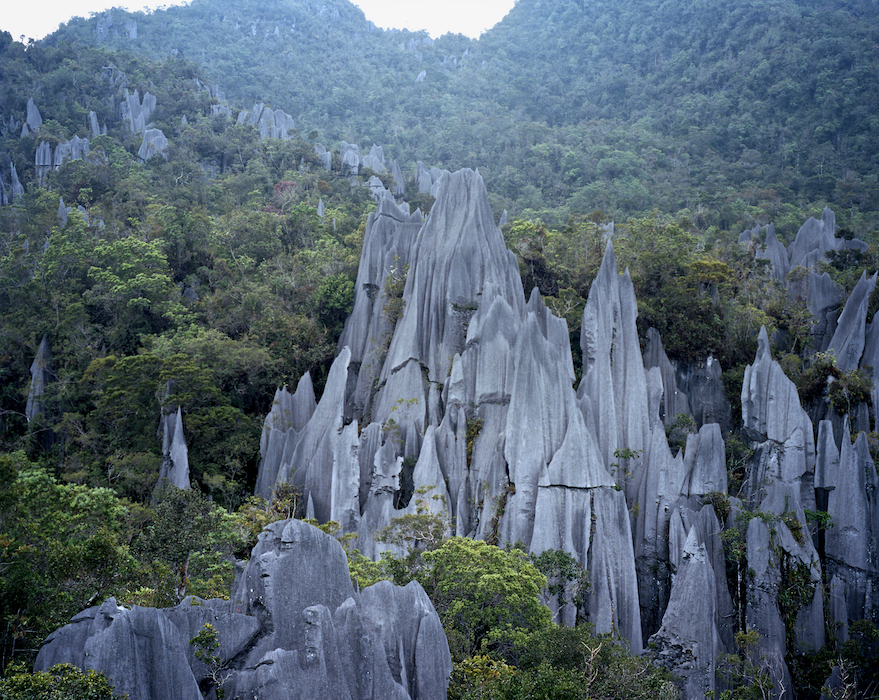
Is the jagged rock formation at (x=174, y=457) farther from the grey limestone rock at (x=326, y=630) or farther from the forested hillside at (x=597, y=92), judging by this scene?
the forested hillside at (x=597, y=92)

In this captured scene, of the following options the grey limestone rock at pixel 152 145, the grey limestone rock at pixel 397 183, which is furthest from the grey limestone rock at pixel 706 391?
the grey limestone rock at pixel 152 145

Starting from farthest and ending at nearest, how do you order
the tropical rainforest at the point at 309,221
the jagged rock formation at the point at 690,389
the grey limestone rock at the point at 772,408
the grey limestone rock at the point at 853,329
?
the jagged rock formation at the point at 690,389 → the grey limestone rock at the point at 853,329 → the grey limestone rock at the point at 772,408 → the tropical rainforest at the point at 309,221

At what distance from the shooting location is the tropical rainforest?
1680cm

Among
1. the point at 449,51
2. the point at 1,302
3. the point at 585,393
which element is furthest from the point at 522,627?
the point at 449,51

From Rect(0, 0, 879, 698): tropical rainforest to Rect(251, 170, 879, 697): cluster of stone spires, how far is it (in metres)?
1.37

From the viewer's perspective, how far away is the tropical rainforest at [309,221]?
16.8 meters

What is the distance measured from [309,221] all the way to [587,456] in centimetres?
2123

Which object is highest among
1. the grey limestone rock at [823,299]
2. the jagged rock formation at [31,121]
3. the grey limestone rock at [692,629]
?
the jagged rock formation at [31,121]

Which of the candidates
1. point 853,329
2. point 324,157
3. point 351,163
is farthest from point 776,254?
point 324,157

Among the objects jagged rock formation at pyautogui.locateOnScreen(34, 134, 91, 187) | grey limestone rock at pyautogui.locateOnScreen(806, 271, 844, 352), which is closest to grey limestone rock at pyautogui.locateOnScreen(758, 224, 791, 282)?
grey limestone rock at pyautogui.locateOnScreen(806, 271, 844, 352)

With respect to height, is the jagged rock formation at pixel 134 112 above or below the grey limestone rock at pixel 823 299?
above

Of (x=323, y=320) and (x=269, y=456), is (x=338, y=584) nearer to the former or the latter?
(x=269, y=456)

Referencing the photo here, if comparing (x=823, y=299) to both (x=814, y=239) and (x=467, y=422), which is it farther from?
(x=467, y=422)

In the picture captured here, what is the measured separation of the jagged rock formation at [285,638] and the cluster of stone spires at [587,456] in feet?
23.8
